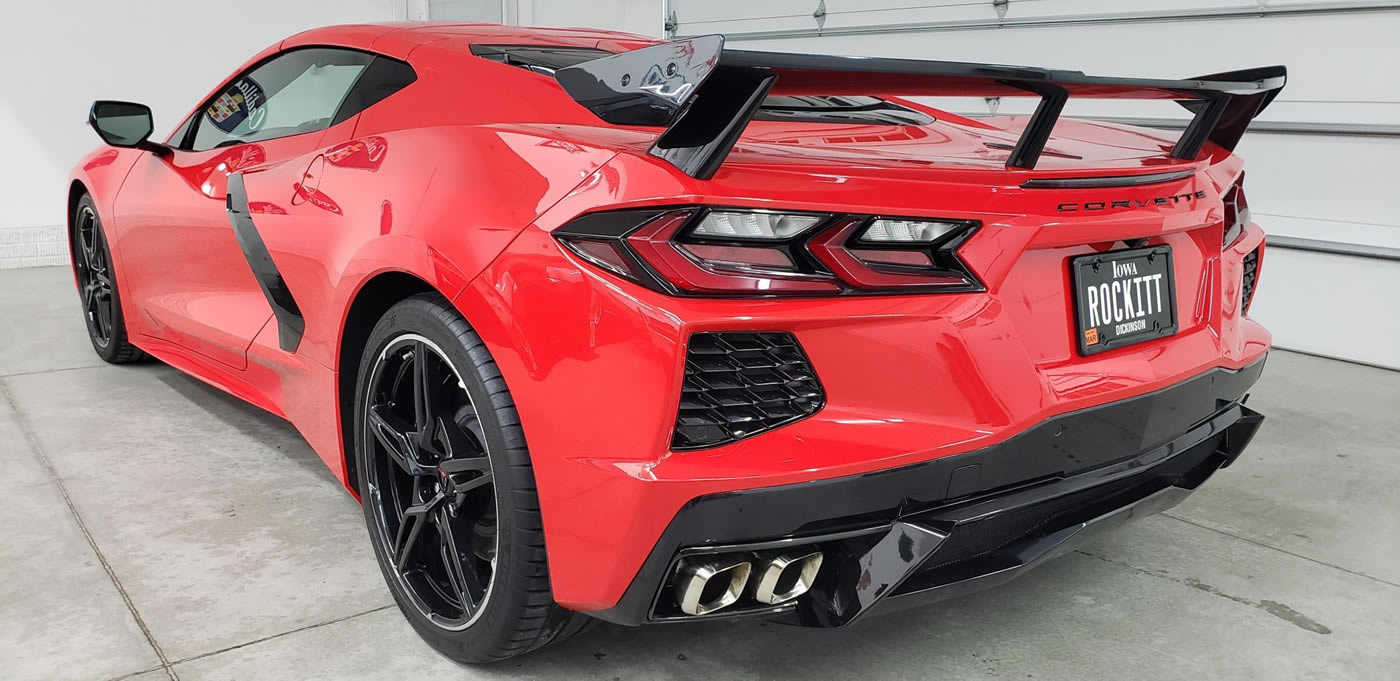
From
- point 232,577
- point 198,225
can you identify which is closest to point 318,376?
point 232,577

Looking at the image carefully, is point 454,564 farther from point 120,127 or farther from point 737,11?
point 737,11

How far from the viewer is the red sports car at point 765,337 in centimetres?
135

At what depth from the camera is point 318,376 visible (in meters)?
2.18

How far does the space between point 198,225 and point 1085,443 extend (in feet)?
7.48

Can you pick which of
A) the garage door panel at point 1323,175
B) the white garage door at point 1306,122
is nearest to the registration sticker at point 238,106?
the white garage door at point 1306,122

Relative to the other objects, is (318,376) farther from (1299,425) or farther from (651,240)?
(1299,425)

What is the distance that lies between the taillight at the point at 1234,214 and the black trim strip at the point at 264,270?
1.84 metres

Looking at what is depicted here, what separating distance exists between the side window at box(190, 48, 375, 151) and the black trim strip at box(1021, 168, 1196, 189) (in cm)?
159

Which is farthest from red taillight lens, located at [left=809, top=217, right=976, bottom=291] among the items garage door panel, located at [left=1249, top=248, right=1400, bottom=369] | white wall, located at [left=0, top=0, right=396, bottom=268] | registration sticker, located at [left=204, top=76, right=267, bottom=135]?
white wall, located at [left=0, top=0, right=396, bottom=268]

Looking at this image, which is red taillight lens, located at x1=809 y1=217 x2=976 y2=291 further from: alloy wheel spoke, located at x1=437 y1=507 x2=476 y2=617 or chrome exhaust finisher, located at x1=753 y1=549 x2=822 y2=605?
alloy wheel spoke, located at x1=437 y1=507 x2=476 y2=617

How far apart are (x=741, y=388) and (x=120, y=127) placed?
2632 mm

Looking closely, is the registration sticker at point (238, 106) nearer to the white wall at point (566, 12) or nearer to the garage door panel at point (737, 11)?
the garage door panel at point (737, 11)

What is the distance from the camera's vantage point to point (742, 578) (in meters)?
1.45

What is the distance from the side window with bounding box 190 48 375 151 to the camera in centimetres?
245
